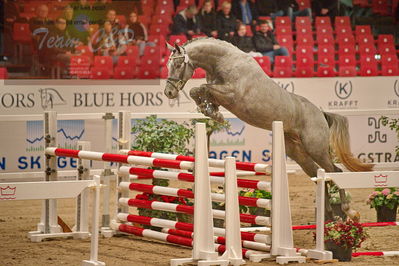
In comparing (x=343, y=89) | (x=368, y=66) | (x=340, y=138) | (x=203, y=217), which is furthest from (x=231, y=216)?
(x=368, y=66)

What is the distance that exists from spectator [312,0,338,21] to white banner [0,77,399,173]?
5.92 ft

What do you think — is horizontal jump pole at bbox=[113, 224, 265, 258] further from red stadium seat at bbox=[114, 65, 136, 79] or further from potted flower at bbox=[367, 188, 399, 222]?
red stadium seat at bbox=[114, 65, 136, 79]

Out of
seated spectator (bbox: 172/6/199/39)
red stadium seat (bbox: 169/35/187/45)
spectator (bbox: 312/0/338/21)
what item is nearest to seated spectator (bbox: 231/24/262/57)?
seated spectator (bbox: 172/6/199/39)

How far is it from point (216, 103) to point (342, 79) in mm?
6970

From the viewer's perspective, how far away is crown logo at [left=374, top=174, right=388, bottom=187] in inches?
255

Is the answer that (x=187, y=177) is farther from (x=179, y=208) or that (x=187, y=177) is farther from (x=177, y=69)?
(x=177, y=69)

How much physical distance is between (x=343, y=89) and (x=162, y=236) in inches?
273

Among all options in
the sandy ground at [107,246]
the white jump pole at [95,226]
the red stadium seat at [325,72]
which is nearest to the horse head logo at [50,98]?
the sandy ground at [107,246]

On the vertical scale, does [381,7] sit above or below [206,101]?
above

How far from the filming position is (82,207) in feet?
25.3

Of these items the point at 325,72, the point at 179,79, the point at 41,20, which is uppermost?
the point at 41,20

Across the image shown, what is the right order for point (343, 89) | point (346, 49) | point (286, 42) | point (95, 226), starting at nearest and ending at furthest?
point (95, 226)
point (343, 89)
point (286, 42)
point (346, 49)

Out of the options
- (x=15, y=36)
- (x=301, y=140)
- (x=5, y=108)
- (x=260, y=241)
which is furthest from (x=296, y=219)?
(x=15, y=36)

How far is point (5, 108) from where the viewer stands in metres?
11.2
